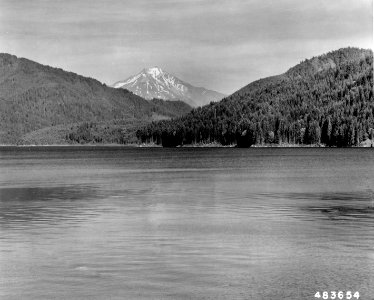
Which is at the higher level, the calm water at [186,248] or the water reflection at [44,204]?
the calm water at [186,248]

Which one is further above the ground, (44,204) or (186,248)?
(186,248)

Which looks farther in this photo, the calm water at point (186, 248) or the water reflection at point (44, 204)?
the water reflection at point (44, 204)

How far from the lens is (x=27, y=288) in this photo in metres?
29.0

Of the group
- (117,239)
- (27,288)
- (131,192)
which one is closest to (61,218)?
(117,239)

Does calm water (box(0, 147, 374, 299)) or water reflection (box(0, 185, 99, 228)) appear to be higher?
calm water (box(0, 147, 374, 299))

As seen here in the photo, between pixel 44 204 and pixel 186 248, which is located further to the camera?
pixel 44 204

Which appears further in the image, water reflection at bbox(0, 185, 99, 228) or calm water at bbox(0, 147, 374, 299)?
water reflection at bbox(0, 185, 99, 228)

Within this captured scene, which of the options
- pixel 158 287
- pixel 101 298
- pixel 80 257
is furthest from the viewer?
pixel 80 257

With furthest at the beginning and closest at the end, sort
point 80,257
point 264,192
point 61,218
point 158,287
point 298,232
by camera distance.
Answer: point 264,192, point 61,218, point 298,232, point 80,257, point 158,287

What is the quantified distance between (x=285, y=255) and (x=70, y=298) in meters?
13.4

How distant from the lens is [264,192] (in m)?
86.8

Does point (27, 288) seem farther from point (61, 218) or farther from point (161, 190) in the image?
point (161, 190)

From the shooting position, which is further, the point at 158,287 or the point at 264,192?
the point at 264,192

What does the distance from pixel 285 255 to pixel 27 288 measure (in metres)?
13.9
